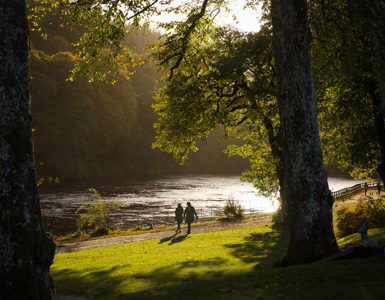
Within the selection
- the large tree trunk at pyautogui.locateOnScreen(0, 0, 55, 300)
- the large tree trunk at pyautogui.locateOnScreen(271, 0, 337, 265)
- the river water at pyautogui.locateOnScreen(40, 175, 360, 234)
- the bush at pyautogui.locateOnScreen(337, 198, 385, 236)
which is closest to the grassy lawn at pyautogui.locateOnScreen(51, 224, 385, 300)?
the large tree trunk at pyautogui.locateOnScreen(271, 0, 337, 265)

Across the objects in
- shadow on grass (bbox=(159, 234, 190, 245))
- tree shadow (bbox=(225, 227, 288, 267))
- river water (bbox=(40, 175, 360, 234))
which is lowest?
river water (bbox=(40, 175, 360, 234))

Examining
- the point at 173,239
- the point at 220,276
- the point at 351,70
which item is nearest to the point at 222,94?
the point at 173,239

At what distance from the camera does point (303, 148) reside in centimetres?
810

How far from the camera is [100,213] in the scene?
75.5 feet

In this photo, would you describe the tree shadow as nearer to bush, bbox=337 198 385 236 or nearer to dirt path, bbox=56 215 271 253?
bush, bbox=337 198 385 236

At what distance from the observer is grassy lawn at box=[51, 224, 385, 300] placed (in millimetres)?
5746

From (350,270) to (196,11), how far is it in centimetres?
969

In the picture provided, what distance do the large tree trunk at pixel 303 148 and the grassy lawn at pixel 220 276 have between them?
92 cm

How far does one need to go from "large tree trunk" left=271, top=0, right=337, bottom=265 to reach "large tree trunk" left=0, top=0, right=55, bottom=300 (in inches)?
219

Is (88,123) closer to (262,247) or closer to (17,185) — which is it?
(262,247)

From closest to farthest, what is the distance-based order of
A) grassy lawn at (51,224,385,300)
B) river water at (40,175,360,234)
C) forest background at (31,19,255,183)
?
grassy lawn at (51,224,385,300)
river water at (40,175,360,234)
forest background at (31,19,255,183)

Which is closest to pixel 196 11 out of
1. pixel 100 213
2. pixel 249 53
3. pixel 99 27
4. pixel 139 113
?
pixel 99 27

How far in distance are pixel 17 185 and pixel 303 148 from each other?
6.01 meters

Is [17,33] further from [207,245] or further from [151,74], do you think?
[151,74]
